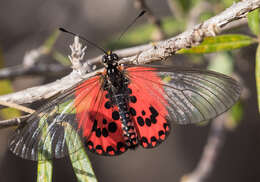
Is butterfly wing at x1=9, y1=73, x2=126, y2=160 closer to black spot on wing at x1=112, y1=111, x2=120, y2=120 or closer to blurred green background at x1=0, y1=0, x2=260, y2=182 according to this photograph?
black spot on wing at x1=112, y1=111, x2=120, y2=120

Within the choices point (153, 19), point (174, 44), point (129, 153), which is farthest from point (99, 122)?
point (129, 153)

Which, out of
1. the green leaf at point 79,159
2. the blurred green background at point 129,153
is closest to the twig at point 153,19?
the green leaf at point 79,159

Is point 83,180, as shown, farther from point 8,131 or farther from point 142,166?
point 142,166

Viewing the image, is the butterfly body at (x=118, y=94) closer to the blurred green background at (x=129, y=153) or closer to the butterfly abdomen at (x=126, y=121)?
the butterfly abdomen at (x=126, y=121)

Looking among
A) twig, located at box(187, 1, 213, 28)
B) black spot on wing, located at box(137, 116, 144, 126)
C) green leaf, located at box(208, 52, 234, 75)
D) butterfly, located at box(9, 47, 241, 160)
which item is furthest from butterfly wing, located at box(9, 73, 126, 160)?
twig, located at box(187, 1, 213, 28)

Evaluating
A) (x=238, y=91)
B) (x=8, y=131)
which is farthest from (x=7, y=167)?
(x=238, y=91)

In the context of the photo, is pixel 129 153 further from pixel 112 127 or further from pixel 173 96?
pixel 173 96
